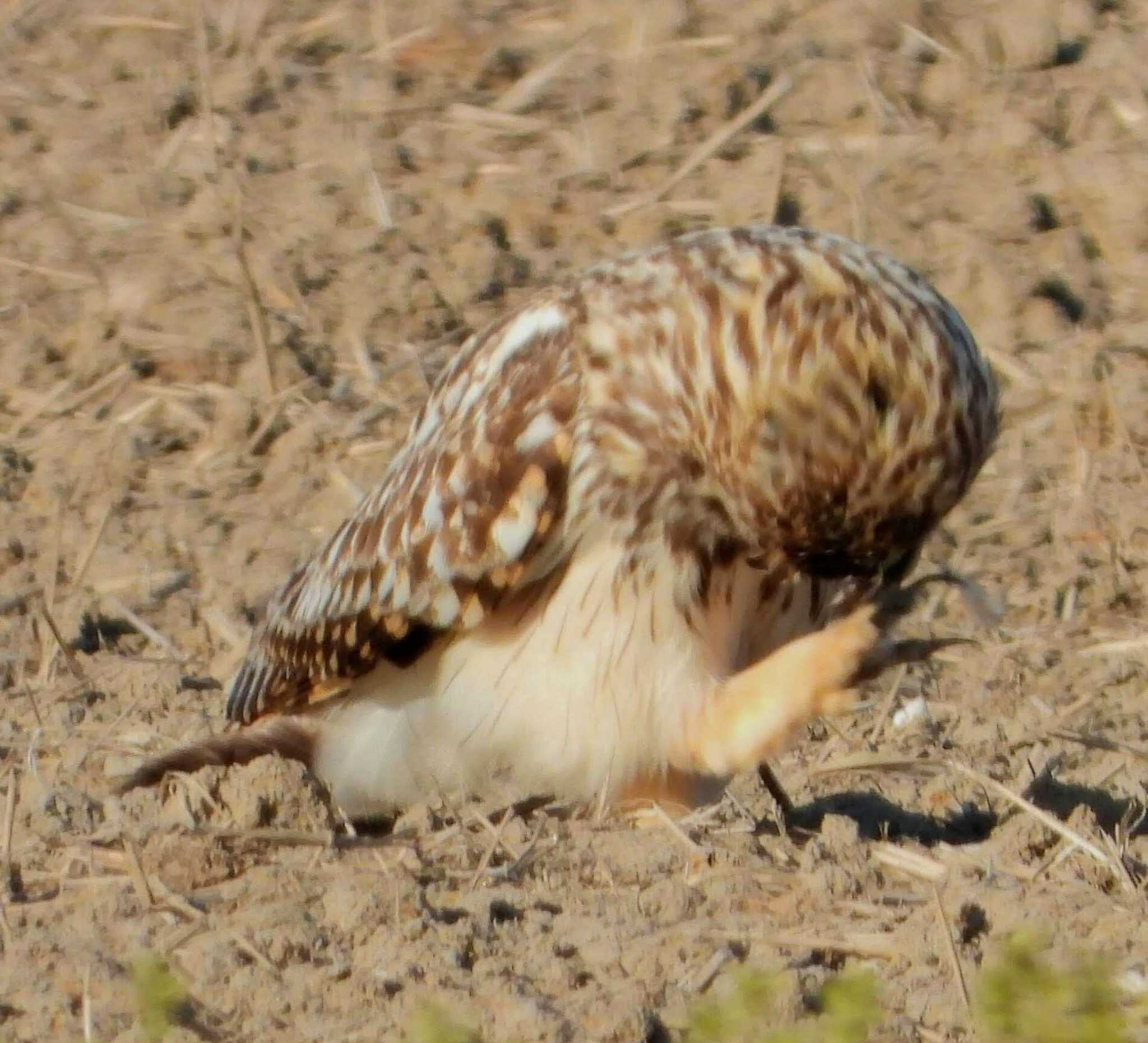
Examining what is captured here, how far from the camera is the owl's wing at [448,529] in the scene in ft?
15.8

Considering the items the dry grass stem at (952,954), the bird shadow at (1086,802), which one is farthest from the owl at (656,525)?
the bird shadow at (1086,802)

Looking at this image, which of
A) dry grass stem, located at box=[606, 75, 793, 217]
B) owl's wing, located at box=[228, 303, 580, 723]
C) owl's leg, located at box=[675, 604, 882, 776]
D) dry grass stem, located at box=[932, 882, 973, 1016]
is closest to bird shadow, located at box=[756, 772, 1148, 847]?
owl's leg, located at box=[675, 604, 882, 776]

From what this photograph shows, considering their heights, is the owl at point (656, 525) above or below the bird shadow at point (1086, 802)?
above

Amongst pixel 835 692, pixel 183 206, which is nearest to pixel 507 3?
pixel 183 206

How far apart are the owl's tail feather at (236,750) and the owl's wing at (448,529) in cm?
6

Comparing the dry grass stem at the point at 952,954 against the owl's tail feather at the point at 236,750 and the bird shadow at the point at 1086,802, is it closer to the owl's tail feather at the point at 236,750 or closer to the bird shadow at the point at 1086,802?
the bird shadow at the point at 1086,802

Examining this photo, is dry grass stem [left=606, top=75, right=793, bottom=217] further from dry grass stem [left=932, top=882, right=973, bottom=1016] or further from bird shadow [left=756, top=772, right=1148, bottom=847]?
dry grass stem [left=932, top=882, right=973, bottom=1016]

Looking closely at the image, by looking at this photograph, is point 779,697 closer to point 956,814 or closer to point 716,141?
point 956,814

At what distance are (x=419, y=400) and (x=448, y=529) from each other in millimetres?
2633

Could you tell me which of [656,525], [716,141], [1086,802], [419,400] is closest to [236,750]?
[656,525]

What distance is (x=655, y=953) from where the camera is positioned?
4.08 meters

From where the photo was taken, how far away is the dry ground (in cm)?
419

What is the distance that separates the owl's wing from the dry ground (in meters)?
0.42

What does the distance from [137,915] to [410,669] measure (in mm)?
A: 1141
